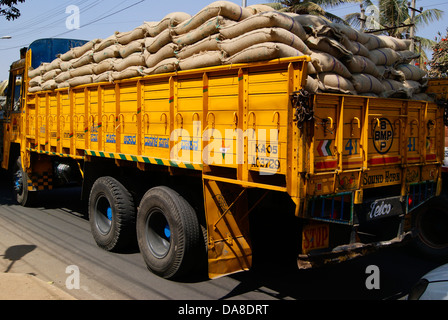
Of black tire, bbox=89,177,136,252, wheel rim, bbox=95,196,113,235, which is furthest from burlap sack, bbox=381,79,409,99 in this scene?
wheel rim, bbox=95,196,113,235

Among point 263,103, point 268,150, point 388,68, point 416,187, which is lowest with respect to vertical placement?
point 416,187

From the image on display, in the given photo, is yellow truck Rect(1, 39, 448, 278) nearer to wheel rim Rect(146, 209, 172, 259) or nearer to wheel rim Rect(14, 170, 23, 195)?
wheel rim Rect(146, 209, 172, 259)

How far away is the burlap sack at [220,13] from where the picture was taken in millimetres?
4766

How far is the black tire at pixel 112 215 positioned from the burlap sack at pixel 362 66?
11.6ft

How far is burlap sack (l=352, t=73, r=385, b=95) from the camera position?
4.80m

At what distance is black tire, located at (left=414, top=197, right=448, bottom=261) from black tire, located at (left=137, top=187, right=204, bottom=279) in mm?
3241

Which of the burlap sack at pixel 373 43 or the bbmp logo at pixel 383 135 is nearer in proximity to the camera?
the bbmp logo at pixel 383 135

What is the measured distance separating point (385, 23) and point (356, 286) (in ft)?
71.4

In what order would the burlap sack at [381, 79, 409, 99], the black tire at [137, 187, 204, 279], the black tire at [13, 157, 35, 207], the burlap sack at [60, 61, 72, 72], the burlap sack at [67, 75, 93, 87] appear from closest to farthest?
1. the black tire at [137, 187, 204, 279]
2. the burlap sack at [381, 79, 409, 99]
3. the burlap sack at [67, 75, 93, 87]
4. the burlap sack at [60, 61, 72, 72]
5. the black tire at [13, 157, 35, 207]

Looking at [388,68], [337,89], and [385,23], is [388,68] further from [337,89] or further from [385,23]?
[385,23]

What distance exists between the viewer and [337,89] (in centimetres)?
443

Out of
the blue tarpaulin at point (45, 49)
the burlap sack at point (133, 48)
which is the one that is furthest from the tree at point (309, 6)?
the burlap sack at point (133, 48)

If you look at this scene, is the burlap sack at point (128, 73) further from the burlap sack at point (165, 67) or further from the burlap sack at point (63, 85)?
the burlap sack at point (63, 85)
